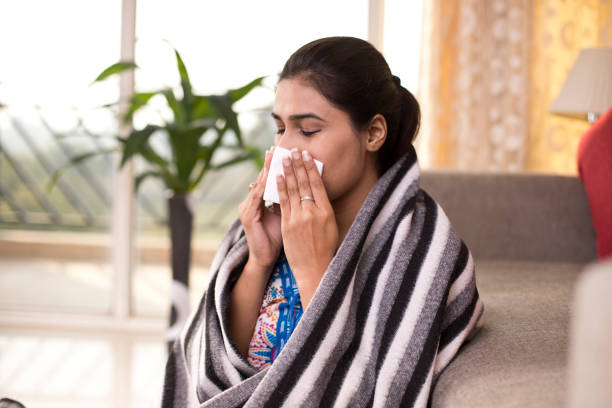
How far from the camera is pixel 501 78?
269 centimetres

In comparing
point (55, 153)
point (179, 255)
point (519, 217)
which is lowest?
point (179, 255)

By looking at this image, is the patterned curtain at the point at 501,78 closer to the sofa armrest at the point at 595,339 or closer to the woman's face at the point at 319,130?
the woman's face at the point at 319,130

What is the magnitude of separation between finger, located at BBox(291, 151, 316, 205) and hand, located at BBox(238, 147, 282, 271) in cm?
8

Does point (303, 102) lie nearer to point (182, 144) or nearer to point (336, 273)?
point (336, 273)

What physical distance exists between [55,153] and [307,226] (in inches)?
93.5

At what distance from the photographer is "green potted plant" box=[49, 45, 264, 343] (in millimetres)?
2045

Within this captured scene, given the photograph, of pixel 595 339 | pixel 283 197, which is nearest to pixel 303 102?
pixel 283 197

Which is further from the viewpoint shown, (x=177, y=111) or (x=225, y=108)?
(x=177, y=111)

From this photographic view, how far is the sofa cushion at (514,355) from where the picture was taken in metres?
0.74

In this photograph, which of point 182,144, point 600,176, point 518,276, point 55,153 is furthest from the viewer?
point 55,153

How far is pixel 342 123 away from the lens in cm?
101

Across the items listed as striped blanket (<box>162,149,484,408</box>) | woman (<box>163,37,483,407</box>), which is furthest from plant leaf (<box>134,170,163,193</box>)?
striped blanket (<box>162,149,484,408</box>)

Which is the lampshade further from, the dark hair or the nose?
the nose

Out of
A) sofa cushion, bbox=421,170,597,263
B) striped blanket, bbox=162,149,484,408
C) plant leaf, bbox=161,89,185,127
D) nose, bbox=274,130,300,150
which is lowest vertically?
sofa cushion, bbox=421,170,597,263
